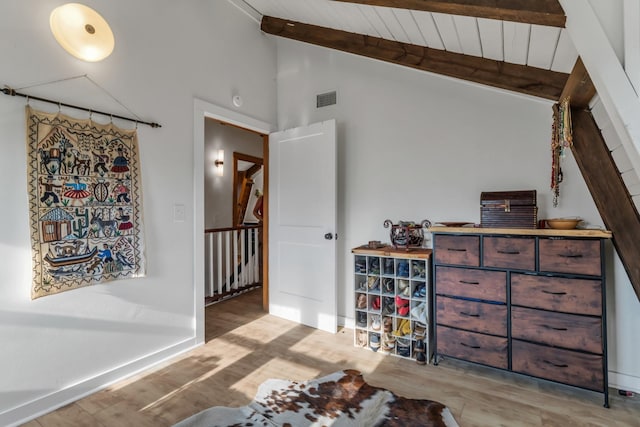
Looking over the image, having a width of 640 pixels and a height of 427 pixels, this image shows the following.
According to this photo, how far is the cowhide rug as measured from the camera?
5.78 feet

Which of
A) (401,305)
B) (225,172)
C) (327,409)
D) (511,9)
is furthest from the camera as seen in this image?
(225,172)

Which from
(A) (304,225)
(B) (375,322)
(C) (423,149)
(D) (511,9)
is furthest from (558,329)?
(A) (304,225)

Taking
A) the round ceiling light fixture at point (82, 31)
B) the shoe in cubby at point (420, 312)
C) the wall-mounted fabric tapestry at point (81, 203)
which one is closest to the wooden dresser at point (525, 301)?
the shoe in cubby at point (420, 312)

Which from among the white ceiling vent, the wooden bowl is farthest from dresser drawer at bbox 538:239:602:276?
the white ceiling vent

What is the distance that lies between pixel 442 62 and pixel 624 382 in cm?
255

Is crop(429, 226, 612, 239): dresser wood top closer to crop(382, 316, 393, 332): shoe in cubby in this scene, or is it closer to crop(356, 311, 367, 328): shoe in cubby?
crop(382, 316, 393, 332): shoe in cubby

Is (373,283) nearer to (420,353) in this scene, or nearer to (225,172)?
(420,353)

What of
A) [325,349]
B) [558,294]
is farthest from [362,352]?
[558,294]

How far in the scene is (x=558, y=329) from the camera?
1.97 meters

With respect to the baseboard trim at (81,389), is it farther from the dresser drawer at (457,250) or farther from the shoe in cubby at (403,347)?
the dresser drawer at (457,250)

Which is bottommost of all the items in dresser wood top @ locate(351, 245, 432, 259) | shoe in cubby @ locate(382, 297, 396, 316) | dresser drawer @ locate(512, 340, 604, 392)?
dresser drawer @ locate(512, 340, 604, 392)

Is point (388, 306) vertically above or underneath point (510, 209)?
underneath

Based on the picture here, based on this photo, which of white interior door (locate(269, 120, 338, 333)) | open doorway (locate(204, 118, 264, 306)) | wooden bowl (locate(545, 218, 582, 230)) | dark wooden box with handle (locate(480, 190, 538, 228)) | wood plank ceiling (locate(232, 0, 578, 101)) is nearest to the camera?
wood plank ceiling (locate(232, 0, 578, 101))

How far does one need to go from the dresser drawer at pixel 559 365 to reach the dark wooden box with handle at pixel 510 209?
0.81 m
